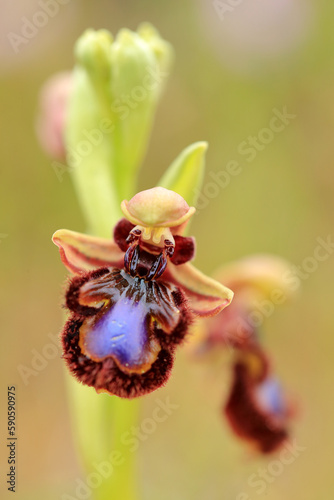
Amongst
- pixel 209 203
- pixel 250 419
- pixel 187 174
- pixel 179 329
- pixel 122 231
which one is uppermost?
pixel 209 203

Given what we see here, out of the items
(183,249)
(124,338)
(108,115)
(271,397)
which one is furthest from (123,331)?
(271,397)


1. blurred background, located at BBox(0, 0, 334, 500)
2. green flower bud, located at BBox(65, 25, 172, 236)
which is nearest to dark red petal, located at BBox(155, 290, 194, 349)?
green flower bud, located at BBox(65, 25, 172, 236)

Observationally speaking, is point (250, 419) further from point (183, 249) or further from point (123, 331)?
point (123, 331)

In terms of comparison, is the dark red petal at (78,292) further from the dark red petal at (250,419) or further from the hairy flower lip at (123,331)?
the dark red petal at (250,419)

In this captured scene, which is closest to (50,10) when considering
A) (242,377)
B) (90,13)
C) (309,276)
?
(90,13)

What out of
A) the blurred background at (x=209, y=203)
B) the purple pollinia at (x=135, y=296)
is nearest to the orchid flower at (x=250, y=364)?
the purple pollinia at (x=135, y=296)

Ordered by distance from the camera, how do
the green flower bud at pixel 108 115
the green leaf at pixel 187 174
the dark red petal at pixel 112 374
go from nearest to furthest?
1. the dark red petal at pixel 112 374
2. the green leaf at pixel 187 174
3. the green flower bud at pixel 108 115
